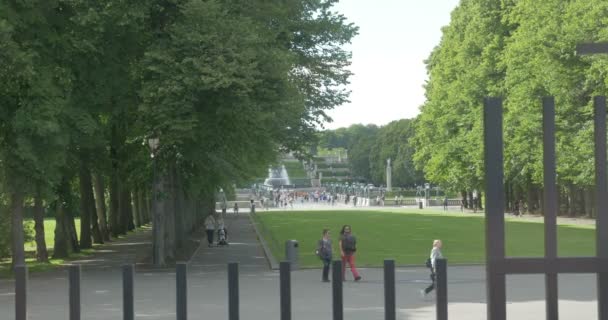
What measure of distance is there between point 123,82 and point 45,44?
9.93 ft

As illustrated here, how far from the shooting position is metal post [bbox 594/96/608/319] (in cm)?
1043

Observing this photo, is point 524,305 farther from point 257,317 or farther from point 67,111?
point 67,111

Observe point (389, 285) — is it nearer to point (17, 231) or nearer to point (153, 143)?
point (17, 231)

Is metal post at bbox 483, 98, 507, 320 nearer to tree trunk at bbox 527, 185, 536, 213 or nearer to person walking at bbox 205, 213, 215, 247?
person walking at bbox 205, 213, 215, 247

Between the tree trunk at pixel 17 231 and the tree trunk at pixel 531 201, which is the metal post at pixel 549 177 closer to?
the tree trunk at pixel 17 231

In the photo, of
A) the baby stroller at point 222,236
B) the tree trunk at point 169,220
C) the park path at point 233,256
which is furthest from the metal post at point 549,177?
the baby stroller at point 222,236

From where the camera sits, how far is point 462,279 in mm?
30156

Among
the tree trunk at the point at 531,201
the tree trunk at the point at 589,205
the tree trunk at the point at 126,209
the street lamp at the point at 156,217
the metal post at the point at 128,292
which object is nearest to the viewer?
the metal post at the point at 128,292

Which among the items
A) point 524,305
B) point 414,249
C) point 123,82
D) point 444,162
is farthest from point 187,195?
point 444,162

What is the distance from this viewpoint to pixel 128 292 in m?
11.2

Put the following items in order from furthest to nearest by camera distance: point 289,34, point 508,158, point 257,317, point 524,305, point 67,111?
point 508,158 → point 289,34 → point 67,111 → point 524,305 → point 257,317

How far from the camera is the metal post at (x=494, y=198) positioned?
33.3 ft

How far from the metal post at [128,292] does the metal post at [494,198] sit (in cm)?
350

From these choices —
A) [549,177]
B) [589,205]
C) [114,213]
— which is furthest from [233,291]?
[589,205]
